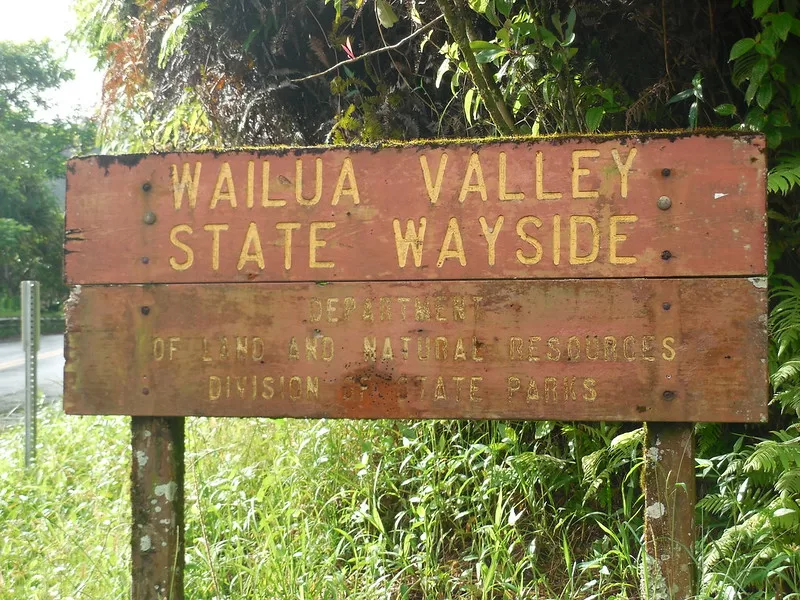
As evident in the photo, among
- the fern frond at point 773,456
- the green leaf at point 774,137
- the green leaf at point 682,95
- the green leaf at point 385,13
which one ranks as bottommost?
the fern frond at point 773,456

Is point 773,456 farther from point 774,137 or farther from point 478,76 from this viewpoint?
point 478,76

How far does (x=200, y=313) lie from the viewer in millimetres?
1836

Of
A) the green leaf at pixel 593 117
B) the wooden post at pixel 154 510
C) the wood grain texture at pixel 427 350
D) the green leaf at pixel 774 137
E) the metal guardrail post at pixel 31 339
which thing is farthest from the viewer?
the metal guardrail post at pixel 31 339

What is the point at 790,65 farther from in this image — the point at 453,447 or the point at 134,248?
the point at 134,248

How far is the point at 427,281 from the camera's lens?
176cm

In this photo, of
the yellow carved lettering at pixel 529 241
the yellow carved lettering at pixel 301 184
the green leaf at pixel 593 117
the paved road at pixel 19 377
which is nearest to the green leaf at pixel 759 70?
the green leaf at pixel 593 117

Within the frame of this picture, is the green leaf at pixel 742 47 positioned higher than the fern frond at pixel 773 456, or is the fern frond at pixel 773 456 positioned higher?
the green leaf at pixel 742 47

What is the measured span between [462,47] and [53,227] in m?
27.6

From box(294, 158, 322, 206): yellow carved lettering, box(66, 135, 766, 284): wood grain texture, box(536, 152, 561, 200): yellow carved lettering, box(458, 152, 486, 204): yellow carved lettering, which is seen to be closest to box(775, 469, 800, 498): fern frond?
box(66, 135, 766, 284): wood grain texture

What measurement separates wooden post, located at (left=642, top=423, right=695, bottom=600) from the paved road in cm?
446

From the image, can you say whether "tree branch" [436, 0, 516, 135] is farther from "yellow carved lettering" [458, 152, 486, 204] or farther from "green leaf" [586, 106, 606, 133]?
"yellow carved lettering" [458, 152, 486, 204]

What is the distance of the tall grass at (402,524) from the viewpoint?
2.24m

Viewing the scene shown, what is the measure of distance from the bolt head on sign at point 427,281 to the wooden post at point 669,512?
3.8 inches

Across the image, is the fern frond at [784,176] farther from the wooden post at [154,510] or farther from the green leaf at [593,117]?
the wooden post at [154,510]
